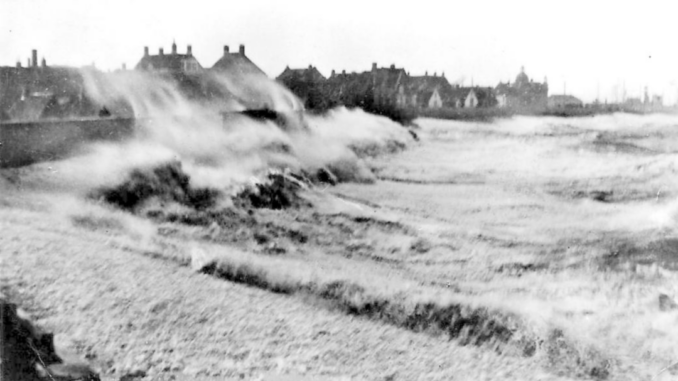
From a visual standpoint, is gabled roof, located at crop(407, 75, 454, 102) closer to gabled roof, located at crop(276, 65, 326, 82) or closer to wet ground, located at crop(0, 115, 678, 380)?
wet ground, located at crop(0, 115, 678, 380)

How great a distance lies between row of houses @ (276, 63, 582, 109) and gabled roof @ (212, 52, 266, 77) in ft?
0.36

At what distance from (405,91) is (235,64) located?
692 millimetres

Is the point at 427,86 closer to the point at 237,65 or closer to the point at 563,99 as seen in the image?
the point at 563,99

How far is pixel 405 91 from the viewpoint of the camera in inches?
94.0

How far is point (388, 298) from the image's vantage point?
219cm

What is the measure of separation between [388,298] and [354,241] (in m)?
0.25

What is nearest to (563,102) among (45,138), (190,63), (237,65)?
(237,65)

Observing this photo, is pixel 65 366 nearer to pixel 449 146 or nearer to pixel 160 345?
pixel 160 345

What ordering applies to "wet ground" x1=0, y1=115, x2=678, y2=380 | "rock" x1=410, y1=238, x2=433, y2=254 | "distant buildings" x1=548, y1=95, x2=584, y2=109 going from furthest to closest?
"distant buildings" x1=548, y1=95, x2=584, y2=109
"rock" x1=410, y1=238, x2=433, y2=254
"wet ground" x1=0, y1=115, x2=678, y2=380

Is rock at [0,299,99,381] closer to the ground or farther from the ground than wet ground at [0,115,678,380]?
closer to the ground

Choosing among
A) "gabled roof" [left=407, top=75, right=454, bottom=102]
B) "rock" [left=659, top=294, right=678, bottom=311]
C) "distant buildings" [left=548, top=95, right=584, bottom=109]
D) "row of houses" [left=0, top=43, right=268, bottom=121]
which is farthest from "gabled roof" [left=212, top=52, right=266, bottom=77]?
"rock" [left=659, top=294, right=678, bottom=311]

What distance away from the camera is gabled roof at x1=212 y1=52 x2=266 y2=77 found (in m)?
2.39

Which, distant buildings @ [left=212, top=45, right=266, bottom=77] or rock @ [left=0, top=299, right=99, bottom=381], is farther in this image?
distant buildings @ [left=212, top=45, right=266, bottom=77]

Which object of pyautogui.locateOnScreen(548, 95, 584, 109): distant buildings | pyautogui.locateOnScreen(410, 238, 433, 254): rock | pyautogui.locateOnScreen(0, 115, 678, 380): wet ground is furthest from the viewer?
pyautogui.locateOnScreen(548, 95, 584, 109): distant buildings
